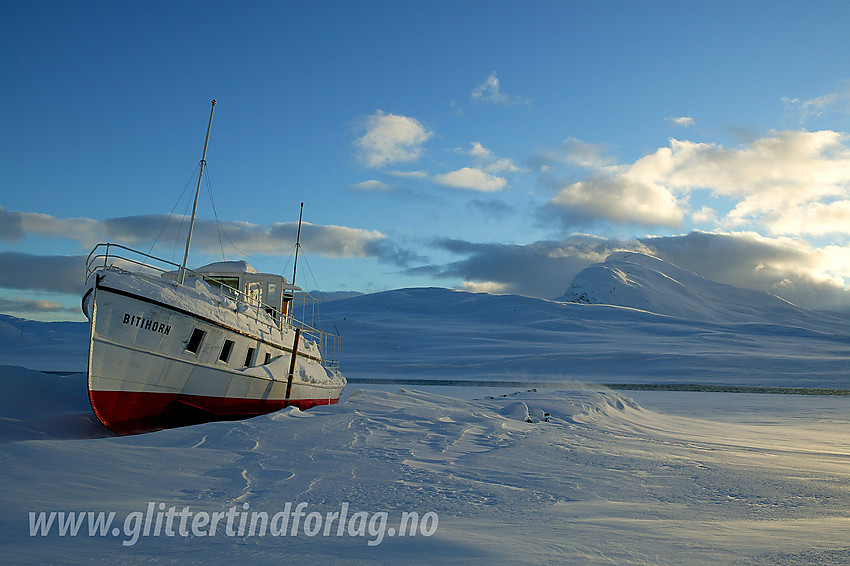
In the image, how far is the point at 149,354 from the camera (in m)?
12.8

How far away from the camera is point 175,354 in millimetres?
13359

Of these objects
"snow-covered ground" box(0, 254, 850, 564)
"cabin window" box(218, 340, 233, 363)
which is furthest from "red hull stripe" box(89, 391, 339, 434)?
"cabin window" box(218, 340, 233, 363)

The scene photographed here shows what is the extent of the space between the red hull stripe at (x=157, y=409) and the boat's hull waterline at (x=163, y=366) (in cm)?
2

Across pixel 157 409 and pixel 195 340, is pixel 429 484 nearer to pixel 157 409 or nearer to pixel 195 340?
pixel 157 409

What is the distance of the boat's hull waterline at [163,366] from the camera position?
12211mm

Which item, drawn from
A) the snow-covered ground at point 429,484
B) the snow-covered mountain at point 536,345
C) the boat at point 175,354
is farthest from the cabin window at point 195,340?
the snow-covered mountain at point 536,345

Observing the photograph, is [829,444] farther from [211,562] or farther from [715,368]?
[715,368]

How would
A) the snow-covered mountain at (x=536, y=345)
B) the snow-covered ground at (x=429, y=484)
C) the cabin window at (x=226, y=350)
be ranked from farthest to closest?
the snow-covered mountain at (x=536, y=345), the cabin window at (x=226, y=350), the snow-covered ground at (x=429, y=484)

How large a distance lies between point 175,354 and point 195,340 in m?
0.65

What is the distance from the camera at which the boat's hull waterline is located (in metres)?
12.2

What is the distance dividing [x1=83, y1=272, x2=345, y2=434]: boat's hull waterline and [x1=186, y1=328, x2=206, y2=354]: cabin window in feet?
0.10

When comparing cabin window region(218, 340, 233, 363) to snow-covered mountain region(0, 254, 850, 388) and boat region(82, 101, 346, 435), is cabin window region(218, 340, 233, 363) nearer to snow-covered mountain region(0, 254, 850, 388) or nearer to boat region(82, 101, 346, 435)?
boat region(82, 101, 346, 435)

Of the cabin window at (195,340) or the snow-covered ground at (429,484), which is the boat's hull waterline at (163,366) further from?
the snow-covered ground at (429,484)

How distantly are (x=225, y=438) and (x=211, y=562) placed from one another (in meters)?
6.07
